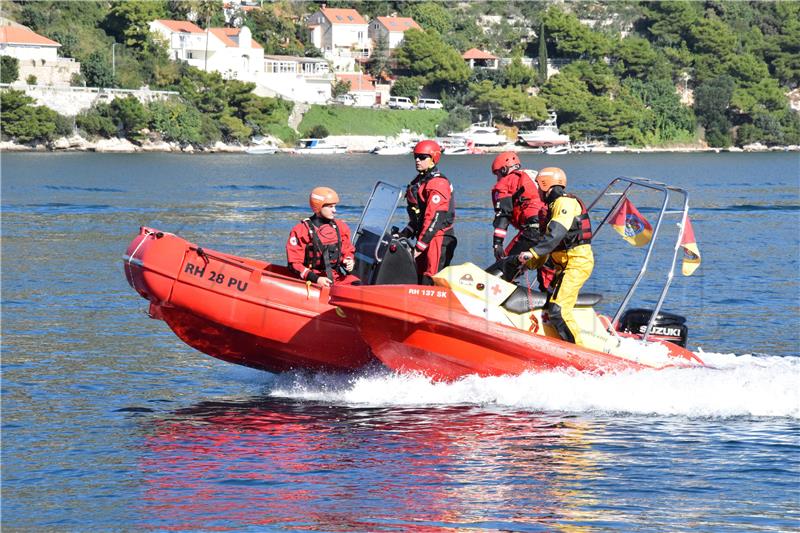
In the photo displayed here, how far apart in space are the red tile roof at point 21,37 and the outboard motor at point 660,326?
85614 mm

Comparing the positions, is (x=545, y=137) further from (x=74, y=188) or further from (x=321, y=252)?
(x=321, y=252)

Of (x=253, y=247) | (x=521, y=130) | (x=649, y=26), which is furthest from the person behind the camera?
(x=649, y=26)

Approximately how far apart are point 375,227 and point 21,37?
86.0 metres

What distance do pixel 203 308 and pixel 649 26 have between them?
431ft

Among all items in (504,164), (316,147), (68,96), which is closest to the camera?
(504,164)

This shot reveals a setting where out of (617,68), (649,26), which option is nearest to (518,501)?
(617,68)

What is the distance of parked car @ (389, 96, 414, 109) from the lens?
110m

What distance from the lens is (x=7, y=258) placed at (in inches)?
1043

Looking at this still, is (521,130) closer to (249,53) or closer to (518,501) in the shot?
(249,53)

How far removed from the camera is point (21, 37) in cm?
9288

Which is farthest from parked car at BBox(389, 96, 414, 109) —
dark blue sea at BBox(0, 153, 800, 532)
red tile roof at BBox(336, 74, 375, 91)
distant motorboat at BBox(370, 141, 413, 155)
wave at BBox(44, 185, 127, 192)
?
dark blue sea at BBox(0, 153, 800, 532)

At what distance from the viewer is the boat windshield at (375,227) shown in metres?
12.9

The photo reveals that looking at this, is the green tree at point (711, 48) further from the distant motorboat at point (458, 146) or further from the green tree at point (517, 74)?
the distant motorboat at point (458, 146)

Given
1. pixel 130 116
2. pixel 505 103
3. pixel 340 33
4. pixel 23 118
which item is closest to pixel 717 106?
pixel 505 103
